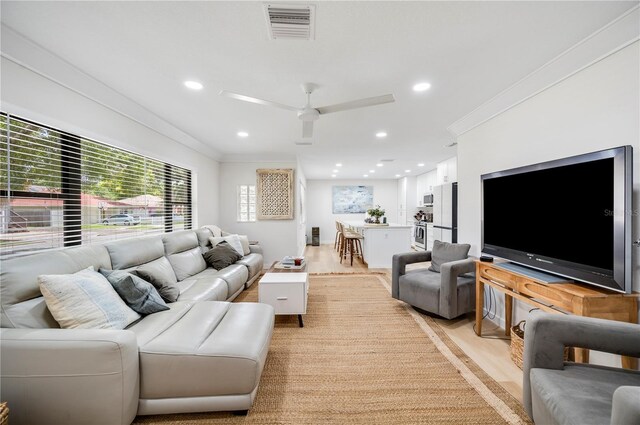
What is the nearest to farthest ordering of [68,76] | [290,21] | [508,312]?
[290,21], [68,76], [508,312]

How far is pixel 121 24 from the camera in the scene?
1.61 m

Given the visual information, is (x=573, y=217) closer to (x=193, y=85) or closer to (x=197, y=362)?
(x=197, y=362)

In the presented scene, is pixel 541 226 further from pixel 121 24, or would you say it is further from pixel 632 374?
pixel 121 24

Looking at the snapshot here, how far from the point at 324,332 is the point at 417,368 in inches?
36.8

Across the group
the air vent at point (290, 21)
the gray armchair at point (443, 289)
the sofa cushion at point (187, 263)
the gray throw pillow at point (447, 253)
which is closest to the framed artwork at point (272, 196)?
the sofa cushion at point (187, 263)

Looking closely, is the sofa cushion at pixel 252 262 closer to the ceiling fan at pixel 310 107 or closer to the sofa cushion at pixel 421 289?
the sofa cushion at pixel 421 289

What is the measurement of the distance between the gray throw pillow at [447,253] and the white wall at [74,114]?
390 cm

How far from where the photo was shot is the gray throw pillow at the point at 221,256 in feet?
12.1

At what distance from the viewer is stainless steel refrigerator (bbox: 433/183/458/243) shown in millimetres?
5410

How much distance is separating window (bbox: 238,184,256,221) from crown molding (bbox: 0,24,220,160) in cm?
237

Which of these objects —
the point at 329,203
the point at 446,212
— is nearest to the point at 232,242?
the point at 446,212

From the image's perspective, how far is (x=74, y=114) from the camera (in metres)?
2.23

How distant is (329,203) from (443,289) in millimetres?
6902

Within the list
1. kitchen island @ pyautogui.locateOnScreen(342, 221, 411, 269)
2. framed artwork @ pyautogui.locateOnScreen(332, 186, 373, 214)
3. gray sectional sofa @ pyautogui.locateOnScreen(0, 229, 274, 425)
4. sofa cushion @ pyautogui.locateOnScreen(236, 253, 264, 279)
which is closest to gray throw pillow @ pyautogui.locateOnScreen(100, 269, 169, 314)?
gray sectional sofa @ pyautogui.locateOnScreen(0, 229, 274, 425)
